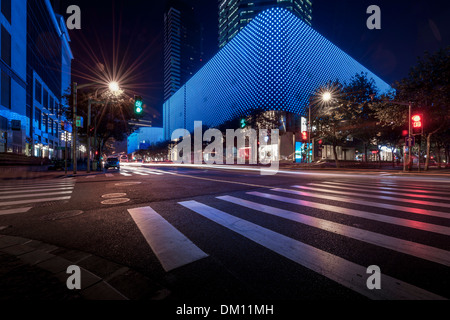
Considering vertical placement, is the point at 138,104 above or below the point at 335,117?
below

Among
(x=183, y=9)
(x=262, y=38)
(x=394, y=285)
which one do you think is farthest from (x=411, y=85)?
(x=183, y=9)

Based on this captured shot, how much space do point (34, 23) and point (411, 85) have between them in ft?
202

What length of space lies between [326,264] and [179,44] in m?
164

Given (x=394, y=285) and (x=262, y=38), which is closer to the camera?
(x=394, y=285)

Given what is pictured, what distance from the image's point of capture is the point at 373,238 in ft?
10.0

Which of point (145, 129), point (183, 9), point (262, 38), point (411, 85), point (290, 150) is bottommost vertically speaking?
point (290, 150)

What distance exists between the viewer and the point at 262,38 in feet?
186

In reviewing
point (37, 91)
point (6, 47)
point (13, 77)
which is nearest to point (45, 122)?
point (37, 91)

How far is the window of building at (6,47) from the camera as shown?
26.5 m

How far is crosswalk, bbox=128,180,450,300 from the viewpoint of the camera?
7.02ft

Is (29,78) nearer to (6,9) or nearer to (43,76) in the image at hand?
(43,76)

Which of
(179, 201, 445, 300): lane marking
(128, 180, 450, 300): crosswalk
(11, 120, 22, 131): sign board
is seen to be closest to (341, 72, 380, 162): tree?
(128, 180, 450, 300): crosswalk
